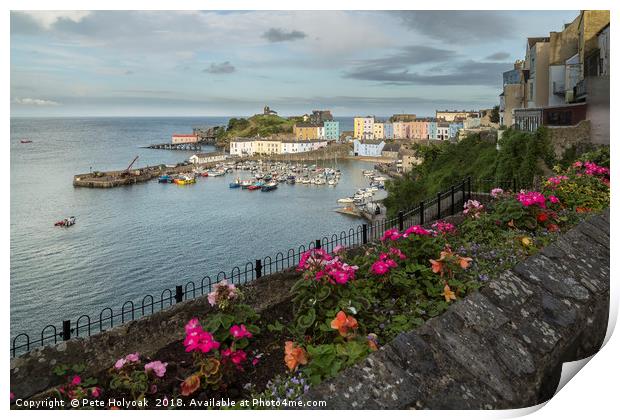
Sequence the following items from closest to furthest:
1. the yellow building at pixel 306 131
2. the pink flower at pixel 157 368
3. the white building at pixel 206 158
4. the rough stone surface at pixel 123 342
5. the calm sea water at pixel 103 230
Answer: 1. the pink flower at pixel 157 368
2. the rough stone surface at pixel 123 342
3. the calm sea water at pixel 103 230
4. the yellow building at pixel 306 131
5. the white building at pixel 206 158

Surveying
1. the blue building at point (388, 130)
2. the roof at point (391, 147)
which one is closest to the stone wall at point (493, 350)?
the roof at point (391, 147)

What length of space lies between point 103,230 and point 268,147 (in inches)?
1668

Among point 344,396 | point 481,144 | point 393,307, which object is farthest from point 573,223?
point 481,144

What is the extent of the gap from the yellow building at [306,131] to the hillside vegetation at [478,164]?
26098mm

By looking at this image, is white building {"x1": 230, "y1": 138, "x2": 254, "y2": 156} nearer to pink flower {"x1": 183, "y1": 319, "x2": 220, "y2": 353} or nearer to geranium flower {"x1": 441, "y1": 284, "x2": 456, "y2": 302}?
geranium flower {"x1": 441, "y1": 284, "x2": 456, "y2": 302}

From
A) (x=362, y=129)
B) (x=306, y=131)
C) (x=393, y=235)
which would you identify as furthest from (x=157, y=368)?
(x=362, y=129)

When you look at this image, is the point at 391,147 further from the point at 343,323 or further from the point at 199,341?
the point at 199,341

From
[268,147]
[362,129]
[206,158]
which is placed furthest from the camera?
[362,129]

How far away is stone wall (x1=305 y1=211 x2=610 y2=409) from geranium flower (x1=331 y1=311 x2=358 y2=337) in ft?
1.31

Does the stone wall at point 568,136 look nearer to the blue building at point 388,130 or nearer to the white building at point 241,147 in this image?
the white building at point 241,147

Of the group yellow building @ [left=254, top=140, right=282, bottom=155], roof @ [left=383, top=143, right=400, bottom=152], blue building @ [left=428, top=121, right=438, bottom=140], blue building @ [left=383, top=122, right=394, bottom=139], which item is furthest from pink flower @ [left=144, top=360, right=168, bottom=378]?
blue building @ [left=383, top=122, right=394, bottom=139]

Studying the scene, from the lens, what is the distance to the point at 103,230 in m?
22.0

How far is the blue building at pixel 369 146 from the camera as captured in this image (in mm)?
75625

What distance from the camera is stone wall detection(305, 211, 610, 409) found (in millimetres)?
2691
